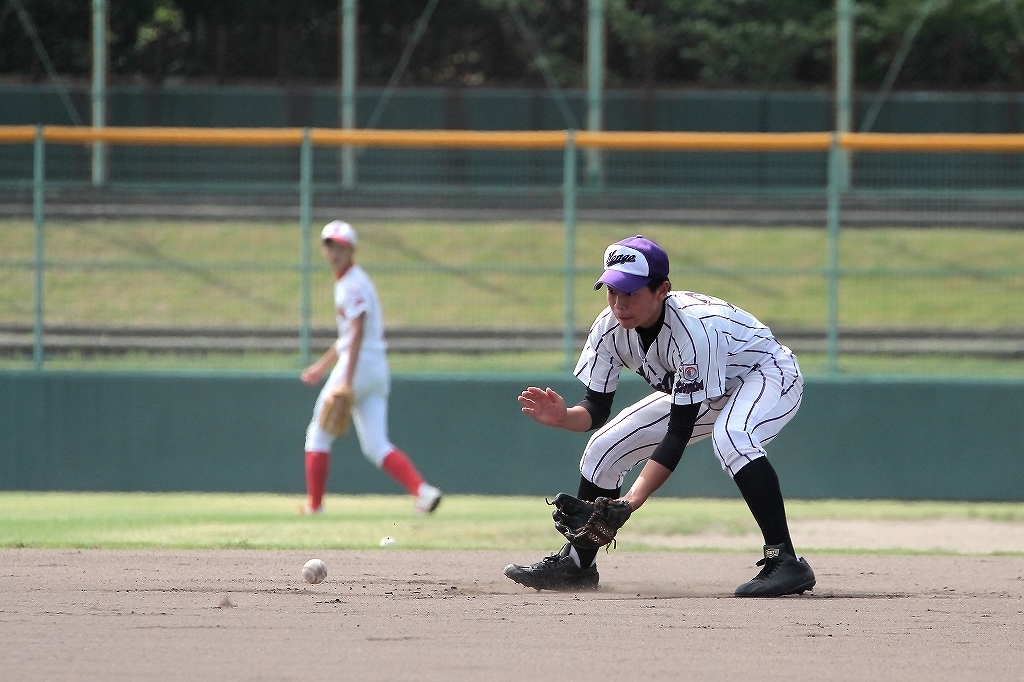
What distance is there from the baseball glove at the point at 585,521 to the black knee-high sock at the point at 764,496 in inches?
21.0

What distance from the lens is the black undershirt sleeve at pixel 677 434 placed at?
575cm

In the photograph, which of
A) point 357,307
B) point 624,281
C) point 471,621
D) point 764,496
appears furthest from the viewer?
point 357,307

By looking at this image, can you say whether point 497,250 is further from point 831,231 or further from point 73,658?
point 73,658

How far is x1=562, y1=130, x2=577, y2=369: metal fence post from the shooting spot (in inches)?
430

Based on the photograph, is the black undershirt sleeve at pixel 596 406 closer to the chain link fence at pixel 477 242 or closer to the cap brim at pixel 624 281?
the cap brim at pixel 624 281

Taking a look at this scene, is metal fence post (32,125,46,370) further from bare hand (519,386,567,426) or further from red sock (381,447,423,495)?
bare hand (519,386,567,426)

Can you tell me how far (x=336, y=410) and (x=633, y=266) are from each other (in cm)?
417

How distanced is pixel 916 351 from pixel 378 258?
14.2 feet

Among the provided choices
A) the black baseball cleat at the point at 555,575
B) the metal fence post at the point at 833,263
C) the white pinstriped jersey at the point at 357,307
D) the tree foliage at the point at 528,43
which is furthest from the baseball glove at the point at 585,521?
the tree foliage at the point at 528,43

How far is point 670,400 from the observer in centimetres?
623

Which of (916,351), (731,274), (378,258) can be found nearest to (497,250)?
(378,258)

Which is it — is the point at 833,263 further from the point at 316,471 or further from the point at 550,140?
the point at 316,471

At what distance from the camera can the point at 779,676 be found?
449 centimetres

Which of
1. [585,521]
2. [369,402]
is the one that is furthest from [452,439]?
[585,521]
